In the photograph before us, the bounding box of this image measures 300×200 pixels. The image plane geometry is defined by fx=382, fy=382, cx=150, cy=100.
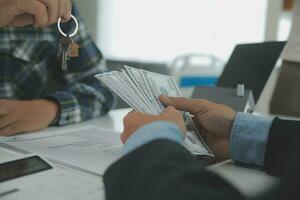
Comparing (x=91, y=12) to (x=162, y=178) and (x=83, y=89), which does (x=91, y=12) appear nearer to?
(x=83, y=89)

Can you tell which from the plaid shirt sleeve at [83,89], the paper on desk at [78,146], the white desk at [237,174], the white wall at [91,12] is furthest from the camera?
the white wall at [91,12]

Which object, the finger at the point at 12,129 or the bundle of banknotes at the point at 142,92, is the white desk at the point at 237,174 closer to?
the bundle of banknotes at the point at 142,92

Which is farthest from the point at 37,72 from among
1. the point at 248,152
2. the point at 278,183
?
the point at 278,183

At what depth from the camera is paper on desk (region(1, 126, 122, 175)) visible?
0.65m

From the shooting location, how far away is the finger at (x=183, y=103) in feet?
2.35

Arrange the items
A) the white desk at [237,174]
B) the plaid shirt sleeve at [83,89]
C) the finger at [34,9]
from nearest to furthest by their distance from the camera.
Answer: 1. the white desk at [237,174]
2. the finger at [34,9]
3. the plaid shirt sleeve at [83,89]

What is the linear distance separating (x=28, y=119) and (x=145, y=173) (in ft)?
1.92

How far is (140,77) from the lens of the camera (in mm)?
715

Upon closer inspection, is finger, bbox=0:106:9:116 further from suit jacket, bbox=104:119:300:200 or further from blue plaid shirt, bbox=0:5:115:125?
suit jacket, bbox=104:119:300:200

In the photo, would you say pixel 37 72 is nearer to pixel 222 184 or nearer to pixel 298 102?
pixel 298 102

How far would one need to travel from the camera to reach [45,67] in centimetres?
131

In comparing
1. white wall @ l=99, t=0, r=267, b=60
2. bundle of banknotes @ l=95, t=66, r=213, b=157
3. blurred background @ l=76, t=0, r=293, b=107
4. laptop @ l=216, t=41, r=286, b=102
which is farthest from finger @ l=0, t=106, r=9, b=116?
white wall @ l=99, t=0, r=267, b=60

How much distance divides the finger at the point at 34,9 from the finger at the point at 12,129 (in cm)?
25

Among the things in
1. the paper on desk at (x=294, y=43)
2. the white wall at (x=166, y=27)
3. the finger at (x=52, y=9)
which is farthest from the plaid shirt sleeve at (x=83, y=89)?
the white wall at (x=166, y=27)
